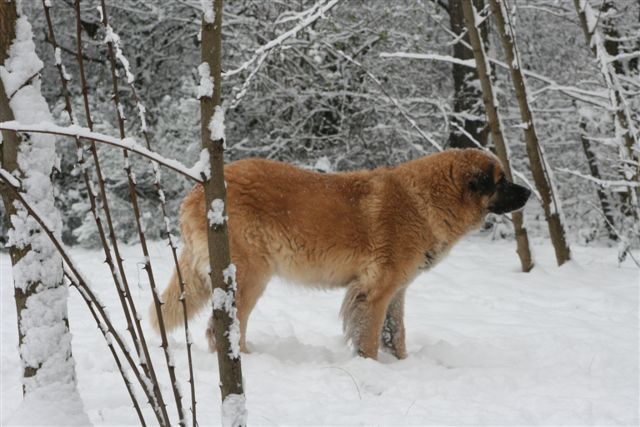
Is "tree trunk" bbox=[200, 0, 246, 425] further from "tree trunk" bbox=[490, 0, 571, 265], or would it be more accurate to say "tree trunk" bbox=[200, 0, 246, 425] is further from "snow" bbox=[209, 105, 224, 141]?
"tree trunk" bbox=[490, 0, 571, 265]

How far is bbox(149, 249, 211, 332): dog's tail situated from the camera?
Result: 4.18 m

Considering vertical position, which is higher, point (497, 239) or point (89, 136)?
point (89, 136)

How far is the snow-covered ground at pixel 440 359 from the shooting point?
3.00m

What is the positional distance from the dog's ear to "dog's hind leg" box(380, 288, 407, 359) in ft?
3.04

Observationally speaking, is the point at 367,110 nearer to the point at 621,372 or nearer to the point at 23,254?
the point at 621,372

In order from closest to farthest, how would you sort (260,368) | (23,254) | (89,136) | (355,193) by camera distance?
(89,136)
(23,254)
(260,368)
(355,193)

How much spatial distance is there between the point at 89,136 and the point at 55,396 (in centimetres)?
126

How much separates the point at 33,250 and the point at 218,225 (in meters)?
0.98

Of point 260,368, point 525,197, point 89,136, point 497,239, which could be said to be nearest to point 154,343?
point 260,368

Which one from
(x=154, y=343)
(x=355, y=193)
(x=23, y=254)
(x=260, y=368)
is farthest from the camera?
(x=355, y=193)

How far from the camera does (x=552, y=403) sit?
3.13 meters

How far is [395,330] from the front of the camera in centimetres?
446

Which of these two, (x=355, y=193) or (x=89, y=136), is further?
(x=355, y=193)

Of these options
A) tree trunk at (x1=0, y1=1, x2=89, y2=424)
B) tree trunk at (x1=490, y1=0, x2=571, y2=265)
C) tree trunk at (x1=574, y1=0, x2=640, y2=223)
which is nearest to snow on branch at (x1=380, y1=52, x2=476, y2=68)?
tree trunk at (x1=490, y1=0, x2=571, y2=265)
